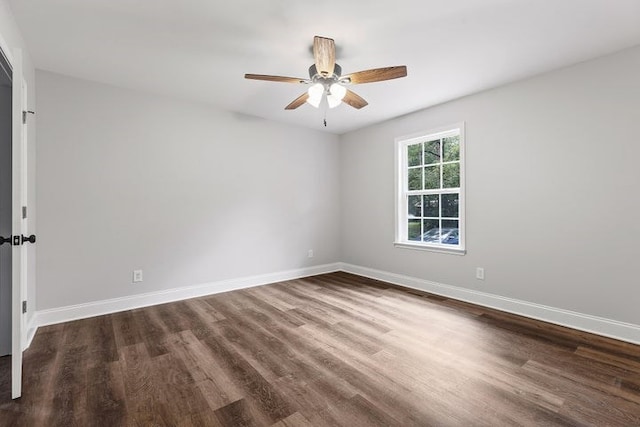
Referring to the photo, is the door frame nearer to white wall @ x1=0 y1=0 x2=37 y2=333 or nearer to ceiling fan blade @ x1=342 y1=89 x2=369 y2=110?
white wall @ x1=0 y1=0 x2=37 y2=333

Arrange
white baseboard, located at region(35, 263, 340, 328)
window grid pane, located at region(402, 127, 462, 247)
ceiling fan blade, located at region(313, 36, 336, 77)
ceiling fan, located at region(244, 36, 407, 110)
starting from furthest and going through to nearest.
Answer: window grid pane, located at region(402, 127, 462, 247), white baseboard, located at region(35, 263, 340, 328), ceiling fan, located at region(244, 36, 407, 110), ceiling fan blade, located at region(313, 36, 336, 77)

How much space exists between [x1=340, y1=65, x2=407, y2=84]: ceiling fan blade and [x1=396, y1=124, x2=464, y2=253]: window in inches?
68.2

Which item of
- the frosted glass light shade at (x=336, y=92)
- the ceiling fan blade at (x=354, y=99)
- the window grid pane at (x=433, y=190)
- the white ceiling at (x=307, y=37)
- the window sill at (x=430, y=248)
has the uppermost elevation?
the white ceiling at (x=307, y=37)

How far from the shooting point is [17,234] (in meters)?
1.74

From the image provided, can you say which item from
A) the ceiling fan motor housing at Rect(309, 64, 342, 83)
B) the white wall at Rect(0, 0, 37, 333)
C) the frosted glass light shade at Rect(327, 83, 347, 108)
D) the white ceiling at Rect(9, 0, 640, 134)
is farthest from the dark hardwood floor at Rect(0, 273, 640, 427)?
the white ceiling at Rect(9, 0, 640, 134)

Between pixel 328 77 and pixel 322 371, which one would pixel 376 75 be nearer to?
pixel 328 77

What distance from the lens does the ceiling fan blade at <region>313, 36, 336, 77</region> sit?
2018 millimetres

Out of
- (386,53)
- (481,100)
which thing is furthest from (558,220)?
(386,53)

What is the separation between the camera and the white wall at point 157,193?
118 inches

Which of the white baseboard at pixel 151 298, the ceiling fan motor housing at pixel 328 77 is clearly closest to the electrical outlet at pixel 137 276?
the white baseboard at pixel 151 298

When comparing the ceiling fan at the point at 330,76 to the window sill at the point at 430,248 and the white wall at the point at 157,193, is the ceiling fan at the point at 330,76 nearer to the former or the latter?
the white wall at the point at 157,193

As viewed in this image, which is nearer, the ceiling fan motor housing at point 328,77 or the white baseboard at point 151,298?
the ceiling fan motor housing at point 328,77

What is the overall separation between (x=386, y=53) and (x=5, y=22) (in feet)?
8.89

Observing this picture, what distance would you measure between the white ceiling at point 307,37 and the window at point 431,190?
0.81 metres
